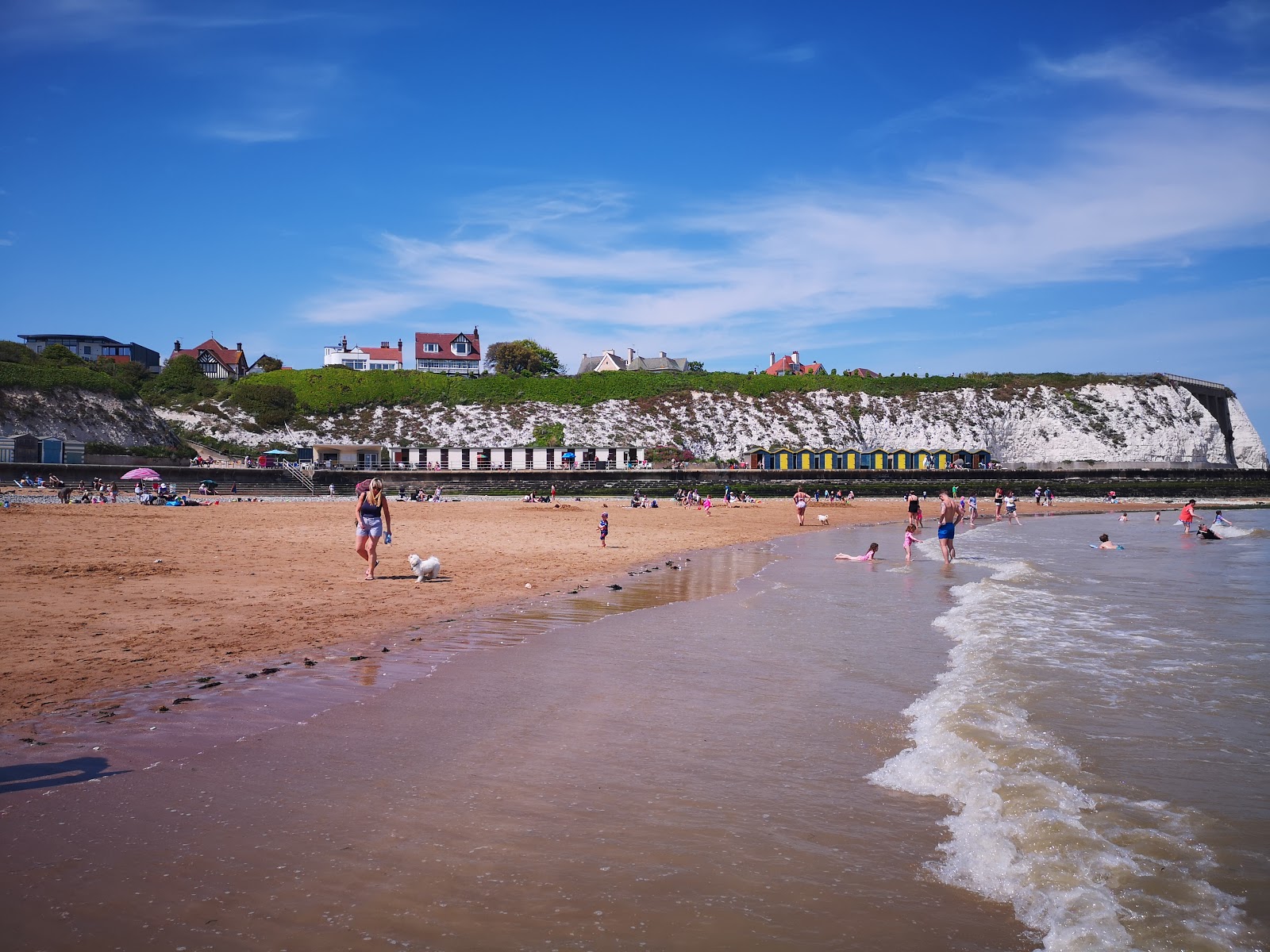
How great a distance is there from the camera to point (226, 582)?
13641 mm

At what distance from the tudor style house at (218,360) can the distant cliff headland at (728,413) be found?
28.3 m

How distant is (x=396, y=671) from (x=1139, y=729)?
6432 millimetres

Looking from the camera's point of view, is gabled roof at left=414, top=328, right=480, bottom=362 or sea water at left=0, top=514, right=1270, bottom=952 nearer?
sea water at left=0, top=514, right=1270, bottom=952

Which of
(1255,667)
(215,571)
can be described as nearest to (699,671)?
(1255,667)

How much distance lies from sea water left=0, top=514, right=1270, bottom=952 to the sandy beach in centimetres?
159

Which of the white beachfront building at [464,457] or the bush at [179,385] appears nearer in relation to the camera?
the white beachfront building at [464,457]

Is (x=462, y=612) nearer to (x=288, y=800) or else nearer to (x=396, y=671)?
(x=396, y=671)

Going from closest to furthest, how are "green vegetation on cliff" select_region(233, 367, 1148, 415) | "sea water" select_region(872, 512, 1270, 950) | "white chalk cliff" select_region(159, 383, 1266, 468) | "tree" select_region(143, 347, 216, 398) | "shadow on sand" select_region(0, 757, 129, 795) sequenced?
"sea water" select_region(872, 512, 1270, 950) → "shadow on sand" select_region(0, 757, 129, 795) → "tree" select_region(143, 347, 216, 398) → "white chalk cliff" select_region(159, 383, 1266, 468) → "green vegetation on cliff" select_region(233, 367, 1148, 415)

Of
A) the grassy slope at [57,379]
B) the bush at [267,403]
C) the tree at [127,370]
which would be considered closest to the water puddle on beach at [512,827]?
the grassy slope at [57,379]

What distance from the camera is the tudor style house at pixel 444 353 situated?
116625mm

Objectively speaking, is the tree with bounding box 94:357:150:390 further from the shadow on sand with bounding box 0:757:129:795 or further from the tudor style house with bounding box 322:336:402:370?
the shadow on sand with bounding box 0:757:129:795

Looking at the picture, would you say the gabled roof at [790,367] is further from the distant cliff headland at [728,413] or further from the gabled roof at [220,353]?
the gabled roof at [220,353]

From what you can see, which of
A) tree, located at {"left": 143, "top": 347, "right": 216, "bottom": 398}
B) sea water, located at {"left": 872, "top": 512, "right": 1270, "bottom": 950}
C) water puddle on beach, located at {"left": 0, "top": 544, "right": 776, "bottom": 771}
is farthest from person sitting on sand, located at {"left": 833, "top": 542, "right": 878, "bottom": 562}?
tree, located at {"left": 143, "top": 347, "right": 216, "bottom": 398}

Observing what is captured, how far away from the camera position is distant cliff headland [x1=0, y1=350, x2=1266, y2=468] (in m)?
82.1
